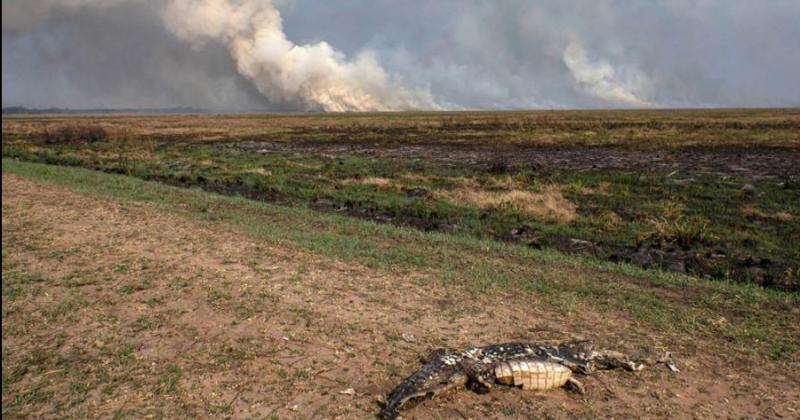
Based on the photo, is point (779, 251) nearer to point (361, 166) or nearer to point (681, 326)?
point (681, 326)

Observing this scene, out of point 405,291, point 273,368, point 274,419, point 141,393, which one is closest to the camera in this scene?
point 274,419

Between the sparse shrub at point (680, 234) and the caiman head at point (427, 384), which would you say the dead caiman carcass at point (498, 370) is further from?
the sparse shrub at point (680, 234)

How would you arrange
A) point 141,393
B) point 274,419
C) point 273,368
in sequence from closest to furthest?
point 274,419 < point 141,393 < point 273,368

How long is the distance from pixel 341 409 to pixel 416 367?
117 centimetres

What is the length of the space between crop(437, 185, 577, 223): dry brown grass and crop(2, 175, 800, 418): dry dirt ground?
8625 mm

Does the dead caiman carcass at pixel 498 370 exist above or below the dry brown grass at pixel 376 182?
below

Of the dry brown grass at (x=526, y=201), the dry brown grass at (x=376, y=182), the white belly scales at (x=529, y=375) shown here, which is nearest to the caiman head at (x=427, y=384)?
the white belly scales at (x=529, y=375)

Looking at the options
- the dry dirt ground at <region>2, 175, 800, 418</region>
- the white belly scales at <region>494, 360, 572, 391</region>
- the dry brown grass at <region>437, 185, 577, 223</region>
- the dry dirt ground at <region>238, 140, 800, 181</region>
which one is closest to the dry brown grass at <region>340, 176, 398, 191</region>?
the dry brown grass at <region>437, 185, 577, 223</region>

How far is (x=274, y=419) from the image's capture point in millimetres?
5223

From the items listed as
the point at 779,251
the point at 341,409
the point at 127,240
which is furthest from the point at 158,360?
the point at 779,251

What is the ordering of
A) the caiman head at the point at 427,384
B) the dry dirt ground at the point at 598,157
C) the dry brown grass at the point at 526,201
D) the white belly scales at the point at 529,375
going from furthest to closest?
the dry dirt ground at the point at 598,157, the dry brown grass at the point at 526,201, the white belly scales at the point at 529,375, the caiman head at the point at 427,384

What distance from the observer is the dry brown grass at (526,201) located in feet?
57.2

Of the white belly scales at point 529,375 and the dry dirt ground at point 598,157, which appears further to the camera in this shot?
the dry dirt ground at point 598,157

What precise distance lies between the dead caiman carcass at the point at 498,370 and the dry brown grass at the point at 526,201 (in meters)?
11.0
